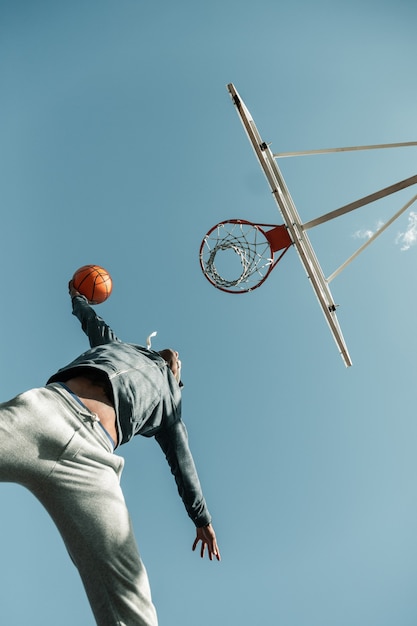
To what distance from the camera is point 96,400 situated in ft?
10.3

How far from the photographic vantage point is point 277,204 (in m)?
6.80

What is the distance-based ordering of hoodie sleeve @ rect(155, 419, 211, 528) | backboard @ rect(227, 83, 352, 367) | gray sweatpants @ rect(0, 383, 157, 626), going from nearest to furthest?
gray sweatpants @ rect(0, 383, 157, 626)
hoodie sleeve @ rect(155, 419, 211, 528)
backboard @ rect(227, 83, 352, 367)

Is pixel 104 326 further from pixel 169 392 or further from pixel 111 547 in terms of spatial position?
pixel 111 547

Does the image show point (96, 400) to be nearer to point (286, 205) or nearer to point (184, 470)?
point (184, 470)

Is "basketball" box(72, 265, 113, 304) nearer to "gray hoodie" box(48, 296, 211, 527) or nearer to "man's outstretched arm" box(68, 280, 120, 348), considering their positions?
"man's outstretched arm" box(68, 280, 120, 348)

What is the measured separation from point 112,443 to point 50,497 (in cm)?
64

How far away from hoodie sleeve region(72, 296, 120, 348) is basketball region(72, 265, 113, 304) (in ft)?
3.70

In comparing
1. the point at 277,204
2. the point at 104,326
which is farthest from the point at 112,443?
the point at 277,204

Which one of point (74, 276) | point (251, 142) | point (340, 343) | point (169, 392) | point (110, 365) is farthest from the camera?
point (340, 343)

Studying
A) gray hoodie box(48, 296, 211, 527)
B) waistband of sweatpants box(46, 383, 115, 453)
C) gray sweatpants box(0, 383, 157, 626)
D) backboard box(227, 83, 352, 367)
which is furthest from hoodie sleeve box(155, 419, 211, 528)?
backboard box(227, 83, 352, 367)

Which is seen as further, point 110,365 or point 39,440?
point 110,365

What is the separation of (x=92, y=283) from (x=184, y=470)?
9.51 ft

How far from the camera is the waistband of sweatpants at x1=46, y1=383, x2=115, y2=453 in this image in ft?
9.41

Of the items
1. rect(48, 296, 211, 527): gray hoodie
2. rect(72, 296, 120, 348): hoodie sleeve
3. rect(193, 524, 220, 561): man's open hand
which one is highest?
rect(72, 296, 120, 348): hoodie sleeve
